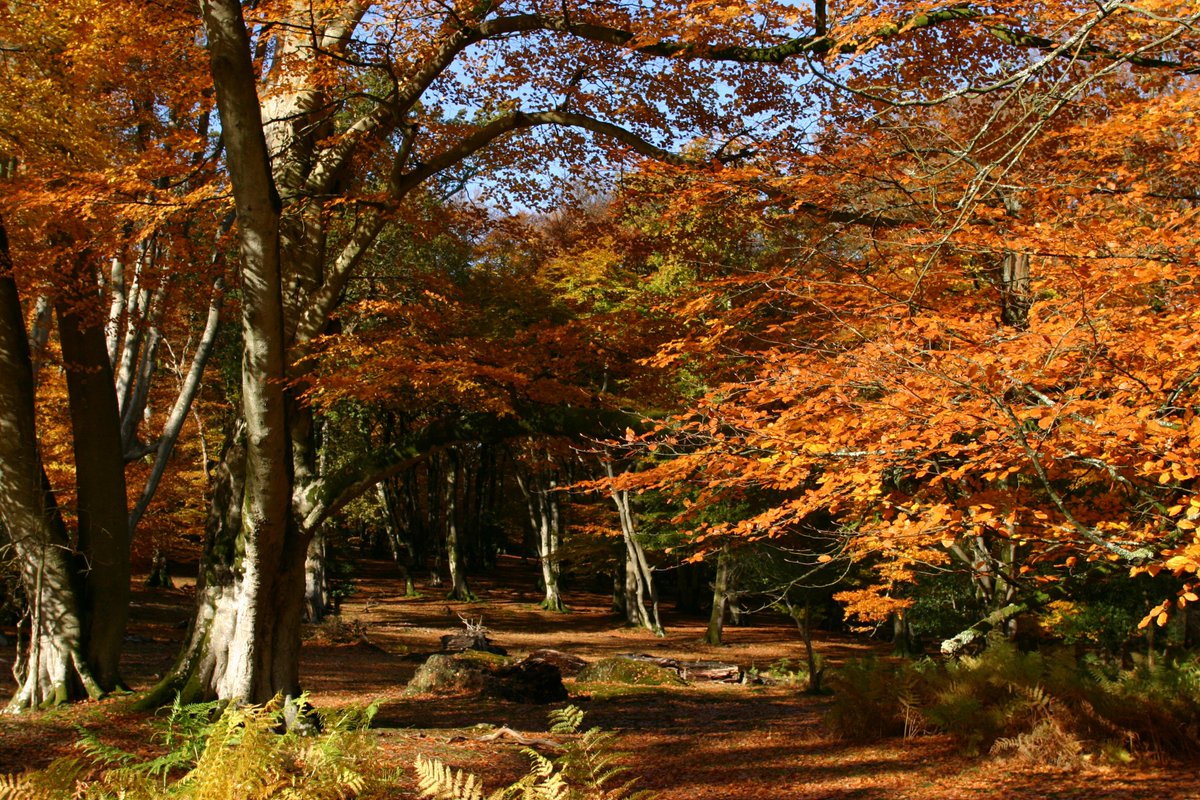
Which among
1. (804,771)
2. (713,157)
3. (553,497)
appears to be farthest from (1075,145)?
(553,497)

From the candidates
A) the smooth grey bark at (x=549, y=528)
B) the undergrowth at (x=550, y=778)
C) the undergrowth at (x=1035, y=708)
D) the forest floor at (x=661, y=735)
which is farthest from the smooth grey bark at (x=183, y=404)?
the smooth grey bark at (x=549, y=528)

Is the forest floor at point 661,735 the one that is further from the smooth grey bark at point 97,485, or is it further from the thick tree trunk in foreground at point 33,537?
the smooth grey bark at point 97,485

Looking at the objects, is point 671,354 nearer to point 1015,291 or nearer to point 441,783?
point 1015,291

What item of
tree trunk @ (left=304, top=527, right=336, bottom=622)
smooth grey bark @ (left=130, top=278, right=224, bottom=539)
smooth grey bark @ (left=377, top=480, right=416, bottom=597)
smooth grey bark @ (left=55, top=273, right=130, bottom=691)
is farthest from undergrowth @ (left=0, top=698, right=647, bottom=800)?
smooth grey bark @ (left=377, top=480, right=416, bottom=597)

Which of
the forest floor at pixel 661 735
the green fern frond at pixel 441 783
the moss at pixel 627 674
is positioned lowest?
the moss at pixel 627 674

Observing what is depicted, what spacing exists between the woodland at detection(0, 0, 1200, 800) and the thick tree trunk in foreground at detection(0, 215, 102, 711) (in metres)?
0.04

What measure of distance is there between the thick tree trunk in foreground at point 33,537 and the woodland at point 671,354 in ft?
0.13

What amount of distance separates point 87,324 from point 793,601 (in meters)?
12.7

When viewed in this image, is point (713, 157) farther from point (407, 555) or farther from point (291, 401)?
point (407, 555)

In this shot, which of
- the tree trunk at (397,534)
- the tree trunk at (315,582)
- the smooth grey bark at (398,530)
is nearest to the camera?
the tree trunk at (315,582)

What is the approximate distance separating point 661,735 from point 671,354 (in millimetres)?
4126

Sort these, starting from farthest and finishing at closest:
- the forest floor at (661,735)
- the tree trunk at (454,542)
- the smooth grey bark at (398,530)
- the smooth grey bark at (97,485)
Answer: the smooth grey bark at (398,530) → the tree trunk at (454,542) → the smooth grey bark at (97,485) → the forest floor at (661,735)

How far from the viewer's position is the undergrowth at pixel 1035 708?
22.0 feet

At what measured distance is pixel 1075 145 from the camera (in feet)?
26.4
